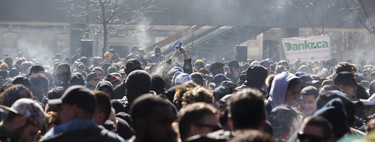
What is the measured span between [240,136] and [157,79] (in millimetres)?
7172

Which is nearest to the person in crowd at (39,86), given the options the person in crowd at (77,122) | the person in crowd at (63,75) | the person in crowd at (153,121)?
the person in crowd at (63,75)

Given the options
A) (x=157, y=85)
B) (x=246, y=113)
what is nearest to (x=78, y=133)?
(x=246, y=113)

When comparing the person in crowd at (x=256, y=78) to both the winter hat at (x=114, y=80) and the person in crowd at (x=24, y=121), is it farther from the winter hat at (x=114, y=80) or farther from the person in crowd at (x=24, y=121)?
the person in crowd at (x=24, y=121)

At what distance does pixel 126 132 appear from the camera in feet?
27.7

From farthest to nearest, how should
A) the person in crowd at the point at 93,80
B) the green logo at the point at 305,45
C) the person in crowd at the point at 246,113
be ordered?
the green logo at the point at 305,45 < the person in crowd at the point at 93,80 < the person in crowd at the point at 246,113

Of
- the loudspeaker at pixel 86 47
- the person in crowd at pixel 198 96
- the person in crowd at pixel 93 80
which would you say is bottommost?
the loudspeaker at pixel 86 47

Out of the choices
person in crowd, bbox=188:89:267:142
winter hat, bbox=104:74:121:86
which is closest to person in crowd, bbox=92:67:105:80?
winter hat, bbox=104:74:121:86

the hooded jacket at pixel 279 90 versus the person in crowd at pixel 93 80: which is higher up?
the hooded jacket at pixel 279 90

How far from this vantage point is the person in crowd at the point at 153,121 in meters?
6.14

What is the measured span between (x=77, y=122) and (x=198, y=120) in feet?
2.73

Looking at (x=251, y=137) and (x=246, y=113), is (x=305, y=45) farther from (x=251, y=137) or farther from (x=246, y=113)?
(x=251, y=137)

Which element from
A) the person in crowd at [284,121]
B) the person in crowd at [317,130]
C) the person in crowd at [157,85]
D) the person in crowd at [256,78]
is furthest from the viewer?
the person in crowd at [256,78]

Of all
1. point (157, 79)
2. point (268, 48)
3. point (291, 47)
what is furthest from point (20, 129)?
point (268, 48)

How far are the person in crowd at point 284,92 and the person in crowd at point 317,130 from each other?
9.10 feet
